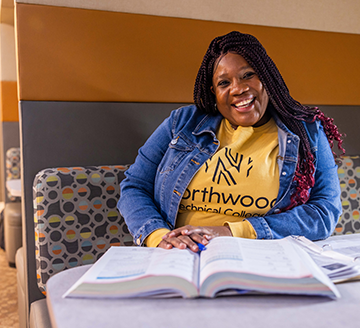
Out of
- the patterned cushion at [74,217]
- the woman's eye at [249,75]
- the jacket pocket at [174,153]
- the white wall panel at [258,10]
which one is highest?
the white wall panel at [258,10]

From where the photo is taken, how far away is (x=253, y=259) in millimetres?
667

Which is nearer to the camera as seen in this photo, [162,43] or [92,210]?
[92,210]

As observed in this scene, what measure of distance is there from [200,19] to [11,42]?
8.67 ft

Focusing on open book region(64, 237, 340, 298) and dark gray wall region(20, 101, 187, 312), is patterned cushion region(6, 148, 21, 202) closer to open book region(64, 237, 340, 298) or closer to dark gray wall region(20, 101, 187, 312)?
dark gray wall region(20, 101, 187, 312)

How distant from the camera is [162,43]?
1.59m

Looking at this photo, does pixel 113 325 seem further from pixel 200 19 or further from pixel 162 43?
pixel 200 19

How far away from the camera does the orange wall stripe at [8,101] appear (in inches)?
137

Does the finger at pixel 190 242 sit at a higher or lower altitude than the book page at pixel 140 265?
lower

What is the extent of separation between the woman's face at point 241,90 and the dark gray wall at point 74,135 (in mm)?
428

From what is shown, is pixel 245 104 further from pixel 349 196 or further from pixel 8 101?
pixel 8 101

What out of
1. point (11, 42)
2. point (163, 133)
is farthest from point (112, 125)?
point (11, 42)

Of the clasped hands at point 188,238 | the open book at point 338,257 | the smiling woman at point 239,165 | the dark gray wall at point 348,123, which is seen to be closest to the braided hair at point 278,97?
the smiling woman at point 239,165

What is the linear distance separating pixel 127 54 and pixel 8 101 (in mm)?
2486

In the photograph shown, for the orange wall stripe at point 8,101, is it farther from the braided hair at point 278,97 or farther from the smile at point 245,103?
the smile at point 245,103
